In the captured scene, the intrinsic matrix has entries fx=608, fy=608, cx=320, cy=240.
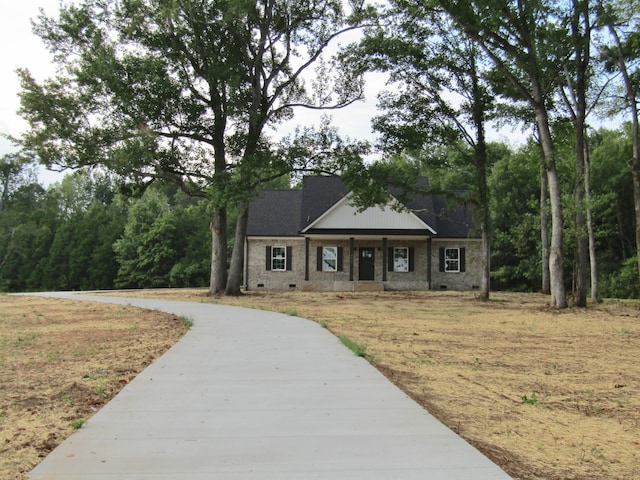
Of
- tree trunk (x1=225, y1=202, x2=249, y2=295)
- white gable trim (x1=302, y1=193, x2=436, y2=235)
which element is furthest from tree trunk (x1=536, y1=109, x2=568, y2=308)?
tree trunk (x1=225, y1=202, x2=249, y2=295)

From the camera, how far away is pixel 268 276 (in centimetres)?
3444

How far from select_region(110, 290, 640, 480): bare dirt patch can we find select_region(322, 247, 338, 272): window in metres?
18.1

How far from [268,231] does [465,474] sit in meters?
31.1

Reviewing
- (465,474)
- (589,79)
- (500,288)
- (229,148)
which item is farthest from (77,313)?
(500,288)

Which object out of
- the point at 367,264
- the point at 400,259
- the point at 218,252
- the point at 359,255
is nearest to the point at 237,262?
the point at 218,252

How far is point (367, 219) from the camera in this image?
33.6 metres

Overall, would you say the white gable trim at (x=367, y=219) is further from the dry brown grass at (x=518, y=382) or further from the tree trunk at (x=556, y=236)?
the dry brown grass at (x=518, y=382)

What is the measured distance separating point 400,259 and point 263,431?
30.2 metres

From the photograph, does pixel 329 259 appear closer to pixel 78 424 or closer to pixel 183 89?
pixel 183 89

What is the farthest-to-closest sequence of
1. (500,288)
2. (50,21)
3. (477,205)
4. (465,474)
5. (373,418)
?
1. (500,288)
2. (477,205)
3. (50,21)
4. (373,418)
5. (465,474)

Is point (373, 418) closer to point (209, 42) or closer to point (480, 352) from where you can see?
point (480, 352)

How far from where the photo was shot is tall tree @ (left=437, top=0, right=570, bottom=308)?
1944cm

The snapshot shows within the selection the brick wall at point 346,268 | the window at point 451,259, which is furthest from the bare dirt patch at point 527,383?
the window at point 451,259

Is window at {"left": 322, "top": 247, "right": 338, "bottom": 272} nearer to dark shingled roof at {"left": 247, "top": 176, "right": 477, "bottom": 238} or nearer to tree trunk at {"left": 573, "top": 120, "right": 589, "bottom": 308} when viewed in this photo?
dark shingled roof at {"left": 247, "top": 176, "right": 477, "bottom": 238}
